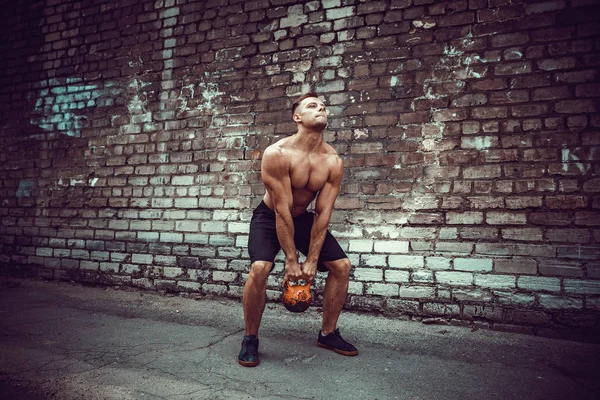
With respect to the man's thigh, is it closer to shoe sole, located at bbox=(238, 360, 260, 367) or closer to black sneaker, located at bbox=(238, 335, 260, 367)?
black sneaker, located at bbox=(238, 335, 260, 367)

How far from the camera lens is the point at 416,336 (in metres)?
2.94

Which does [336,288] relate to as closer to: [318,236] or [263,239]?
[318,236]

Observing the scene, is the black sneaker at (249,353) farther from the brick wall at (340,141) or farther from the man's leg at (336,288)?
the brick wall at (340,141)

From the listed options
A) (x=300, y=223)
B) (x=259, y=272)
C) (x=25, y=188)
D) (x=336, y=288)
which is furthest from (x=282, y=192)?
(x=25, y=188)

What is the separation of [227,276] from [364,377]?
2.06 m

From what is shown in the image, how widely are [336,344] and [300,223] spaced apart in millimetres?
891

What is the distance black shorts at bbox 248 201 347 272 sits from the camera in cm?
248

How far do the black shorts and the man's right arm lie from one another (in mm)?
142

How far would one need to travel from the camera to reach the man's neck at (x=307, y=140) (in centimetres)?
249

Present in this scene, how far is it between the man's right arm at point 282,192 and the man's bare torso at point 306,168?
0.19 ft

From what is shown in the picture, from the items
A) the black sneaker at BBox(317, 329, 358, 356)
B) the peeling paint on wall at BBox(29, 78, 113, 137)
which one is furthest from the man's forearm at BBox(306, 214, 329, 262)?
the peeling paint on wall at BBox(29, 78, 113, 137)

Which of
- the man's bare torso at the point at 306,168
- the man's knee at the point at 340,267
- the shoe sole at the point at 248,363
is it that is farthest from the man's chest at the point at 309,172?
the shoe sole at the point at 248,363

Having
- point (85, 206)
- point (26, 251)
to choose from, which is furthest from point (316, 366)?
point (26, 251)

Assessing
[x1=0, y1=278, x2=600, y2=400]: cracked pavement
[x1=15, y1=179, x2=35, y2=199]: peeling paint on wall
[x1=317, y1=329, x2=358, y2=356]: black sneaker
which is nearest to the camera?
[x1=0, y1=278, x2=600, y2=400]: cracked pavement
